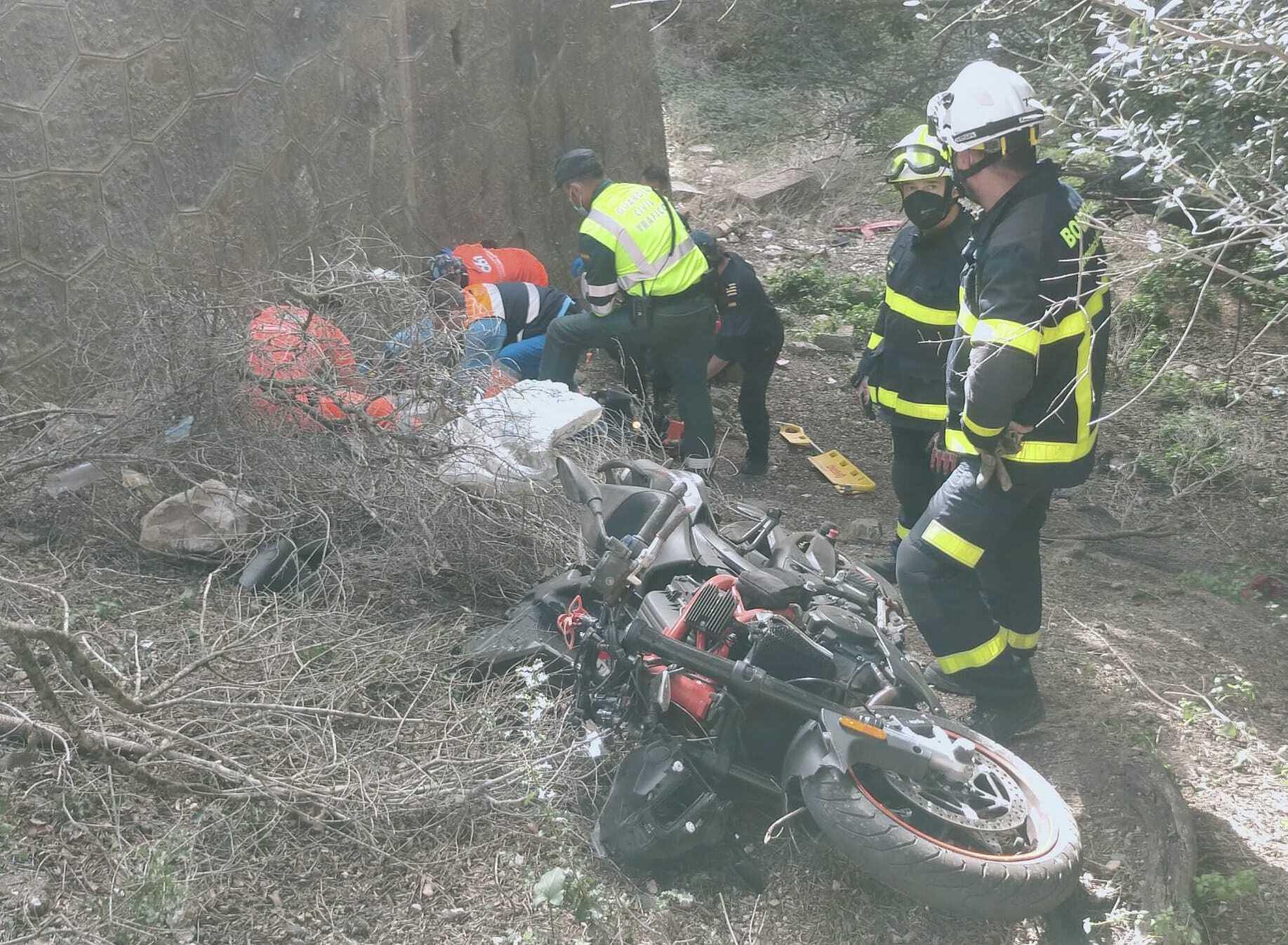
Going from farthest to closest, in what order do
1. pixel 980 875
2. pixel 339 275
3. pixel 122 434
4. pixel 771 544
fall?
pixel 339 275, pixel 122 434, pixel 771 544, pixel 980 875

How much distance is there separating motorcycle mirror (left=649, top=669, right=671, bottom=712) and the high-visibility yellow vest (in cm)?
299

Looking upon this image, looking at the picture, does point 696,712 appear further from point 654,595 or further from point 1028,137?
point 1028,137

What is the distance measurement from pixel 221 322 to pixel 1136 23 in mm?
3532

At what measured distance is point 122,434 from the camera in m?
4.27

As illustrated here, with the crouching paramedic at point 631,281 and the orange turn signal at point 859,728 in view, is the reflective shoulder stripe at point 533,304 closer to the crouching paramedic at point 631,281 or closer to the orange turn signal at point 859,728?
the crouching paramedic at point 631,281

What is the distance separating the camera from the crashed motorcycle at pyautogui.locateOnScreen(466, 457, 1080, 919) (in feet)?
8.86

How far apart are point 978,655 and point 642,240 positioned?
9.10ft

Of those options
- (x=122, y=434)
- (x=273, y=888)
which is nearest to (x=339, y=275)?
(x=122, y=434)

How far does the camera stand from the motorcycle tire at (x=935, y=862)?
8.70 ft

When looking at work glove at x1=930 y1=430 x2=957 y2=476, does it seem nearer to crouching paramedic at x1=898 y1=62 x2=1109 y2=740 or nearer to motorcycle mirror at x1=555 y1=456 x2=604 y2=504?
crouching paramedic at x1=898 y1=62 x2=1109 y2=740

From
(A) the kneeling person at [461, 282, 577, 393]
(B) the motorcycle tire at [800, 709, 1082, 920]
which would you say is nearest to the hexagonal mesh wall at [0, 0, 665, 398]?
(A) the kneeling person at [461, 282, 577, 393]

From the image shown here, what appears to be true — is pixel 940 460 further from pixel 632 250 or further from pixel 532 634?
pixel 532 634

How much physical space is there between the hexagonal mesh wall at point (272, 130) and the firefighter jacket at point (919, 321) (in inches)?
119

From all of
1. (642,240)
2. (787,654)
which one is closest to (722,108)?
(642,240)
